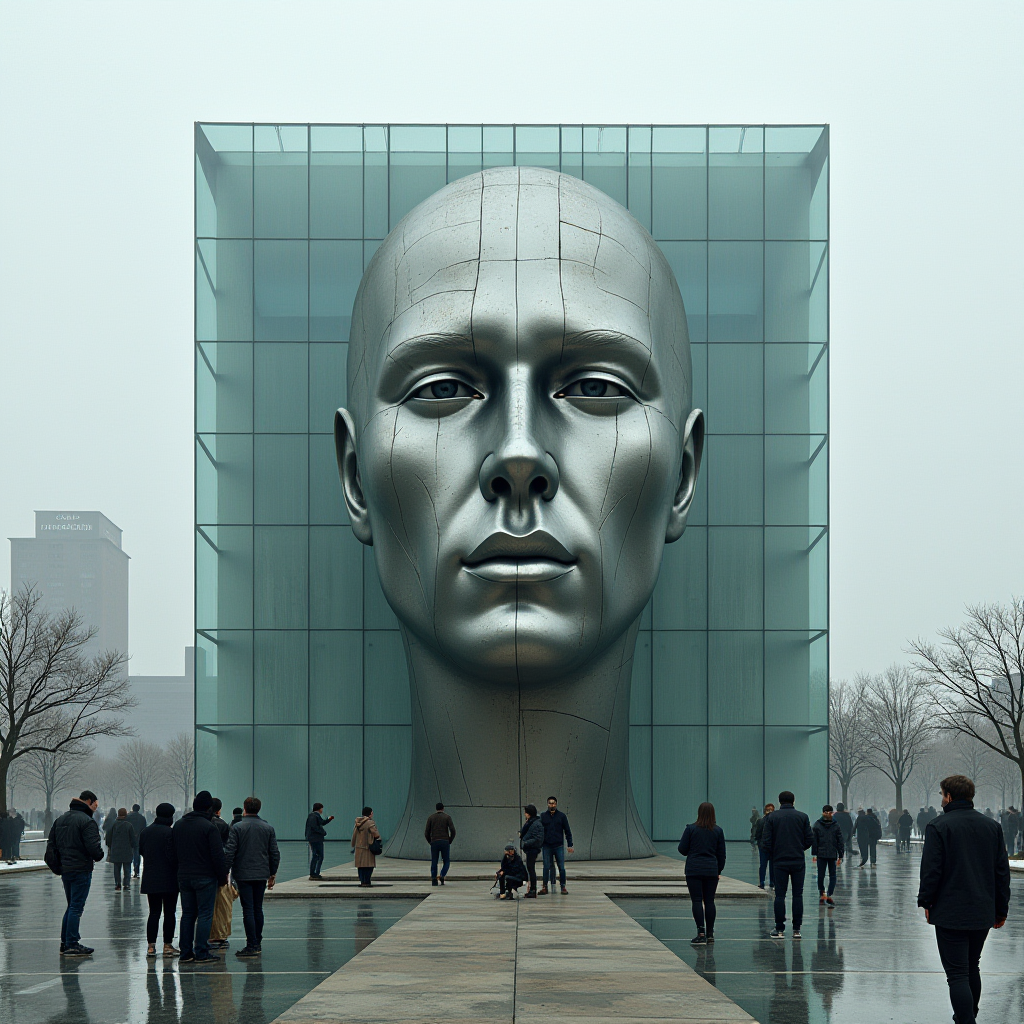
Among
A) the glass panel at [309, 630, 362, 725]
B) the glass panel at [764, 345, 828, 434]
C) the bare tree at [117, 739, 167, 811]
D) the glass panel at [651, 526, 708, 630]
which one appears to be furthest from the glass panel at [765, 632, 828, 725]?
the bare tree at [117, 739, 167, 811]

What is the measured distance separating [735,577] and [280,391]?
1162cm

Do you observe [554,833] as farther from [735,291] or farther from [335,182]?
[335,182]

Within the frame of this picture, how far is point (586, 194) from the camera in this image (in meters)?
21.3

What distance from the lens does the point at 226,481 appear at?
30516mm

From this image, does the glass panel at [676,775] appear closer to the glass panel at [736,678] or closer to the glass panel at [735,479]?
the glass panel at [736,678]

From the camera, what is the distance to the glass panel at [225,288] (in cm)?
3086

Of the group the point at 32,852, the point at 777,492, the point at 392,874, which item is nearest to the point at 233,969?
the point at 392,874

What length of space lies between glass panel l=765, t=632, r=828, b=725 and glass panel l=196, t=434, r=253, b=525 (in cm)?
1271

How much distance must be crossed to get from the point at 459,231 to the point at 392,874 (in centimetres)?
990

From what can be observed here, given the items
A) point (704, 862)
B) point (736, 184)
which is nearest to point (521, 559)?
point (704, 862)

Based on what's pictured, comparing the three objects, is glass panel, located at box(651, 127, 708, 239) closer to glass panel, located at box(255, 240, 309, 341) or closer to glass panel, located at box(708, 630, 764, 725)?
glass panel, located at box(255, 240, 309, 341)

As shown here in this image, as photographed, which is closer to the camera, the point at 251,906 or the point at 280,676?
the point at 251,906

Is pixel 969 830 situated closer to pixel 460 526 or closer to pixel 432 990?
pixel 432 990

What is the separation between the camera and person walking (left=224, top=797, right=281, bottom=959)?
1195 cm
